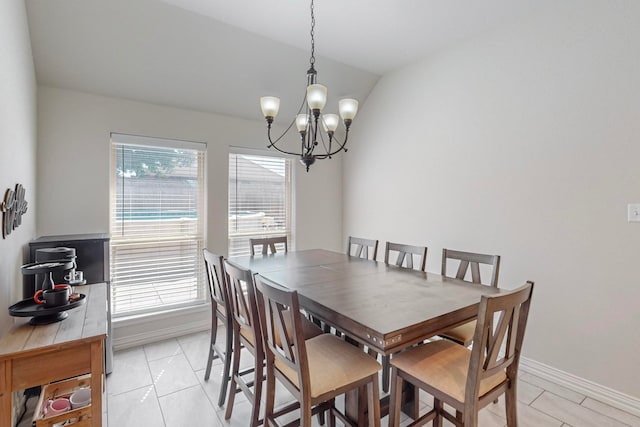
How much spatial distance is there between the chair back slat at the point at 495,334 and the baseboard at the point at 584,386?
1.28 m

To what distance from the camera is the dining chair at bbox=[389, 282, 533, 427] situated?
136 centimetres

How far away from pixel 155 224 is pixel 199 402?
1790mm

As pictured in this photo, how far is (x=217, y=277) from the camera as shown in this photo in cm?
223

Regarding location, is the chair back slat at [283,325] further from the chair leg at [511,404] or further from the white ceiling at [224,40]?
the white ceiling at [224,40]

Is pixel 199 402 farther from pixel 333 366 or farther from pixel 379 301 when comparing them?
pixel 379 301

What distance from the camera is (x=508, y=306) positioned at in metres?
1.37

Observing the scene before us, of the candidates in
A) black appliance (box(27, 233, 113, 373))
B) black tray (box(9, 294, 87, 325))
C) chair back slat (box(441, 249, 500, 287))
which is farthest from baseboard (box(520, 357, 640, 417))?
black appliance (box(27, 233, 113, 373))

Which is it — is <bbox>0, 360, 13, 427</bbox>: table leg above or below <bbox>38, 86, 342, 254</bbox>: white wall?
below

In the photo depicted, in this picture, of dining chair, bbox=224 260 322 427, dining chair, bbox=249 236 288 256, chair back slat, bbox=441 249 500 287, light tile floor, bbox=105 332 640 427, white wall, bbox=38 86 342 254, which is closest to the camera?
dining chair, bbox=224 260 322 427

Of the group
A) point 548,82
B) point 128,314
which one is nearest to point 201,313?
point 128,314

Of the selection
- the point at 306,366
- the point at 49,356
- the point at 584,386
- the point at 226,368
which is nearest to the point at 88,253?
the point at 49,356

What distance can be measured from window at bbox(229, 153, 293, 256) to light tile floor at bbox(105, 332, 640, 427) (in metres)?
1.42

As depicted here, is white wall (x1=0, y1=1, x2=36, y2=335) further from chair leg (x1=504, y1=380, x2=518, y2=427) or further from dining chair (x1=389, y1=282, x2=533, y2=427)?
chair leg (x1=504, y1=380, x2=518, y2=427)

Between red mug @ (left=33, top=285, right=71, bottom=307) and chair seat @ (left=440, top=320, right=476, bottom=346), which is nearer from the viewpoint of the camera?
red mug @ (left=33, top=285, right=71, bottom=307)
